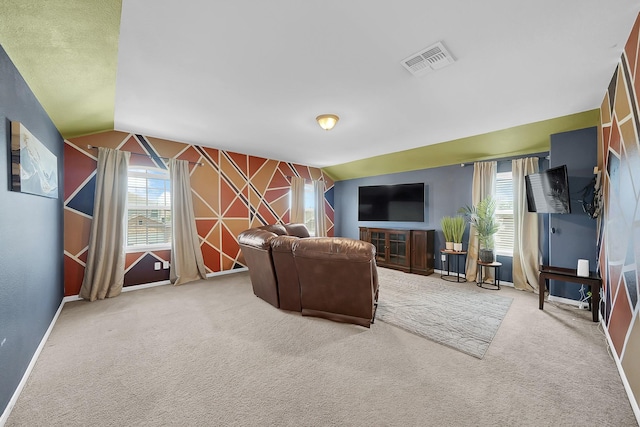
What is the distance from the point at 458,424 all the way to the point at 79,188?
508cm

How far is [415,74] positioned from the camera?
2.26 metres

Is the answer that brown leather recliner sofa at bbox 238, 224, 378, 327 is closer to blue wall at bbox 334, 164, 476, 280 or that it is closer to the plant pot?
the plant pot

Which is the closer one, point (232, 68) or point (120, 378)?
point (120, 378)

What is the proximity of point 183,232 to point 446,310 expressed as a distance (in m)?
4.32

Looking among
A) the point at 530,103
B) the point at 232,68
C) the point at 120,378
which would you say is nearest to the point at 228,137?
the point at 232,68

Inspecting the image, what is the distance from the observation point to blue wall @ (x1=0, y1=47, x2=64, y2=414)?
62.2 inches

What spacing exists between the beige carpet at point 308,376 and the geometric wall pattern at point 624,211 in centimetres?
29

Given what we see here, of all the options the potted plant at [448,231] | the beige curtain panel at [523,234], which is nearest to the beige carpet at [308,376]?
the beige curtain panel at [523,234]

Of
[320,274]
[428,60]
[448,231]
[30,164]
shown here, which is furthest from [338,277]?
[448,231]

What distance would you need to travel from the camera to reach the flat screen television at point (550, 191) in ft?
9.97

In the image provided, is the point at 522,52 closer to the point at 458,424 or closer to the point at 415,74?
the point at 415,74

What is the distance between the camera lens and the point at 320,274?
2.70 m

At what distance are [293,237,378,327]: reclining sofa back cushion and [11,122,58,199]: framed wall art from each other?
7.38 ft

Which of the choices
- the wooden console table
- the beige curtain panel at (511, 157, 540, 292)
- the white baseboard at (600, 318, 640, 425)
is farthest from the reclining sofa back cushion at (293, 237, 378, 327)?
the beige curtain panel at (511, 157, 540, 292)
